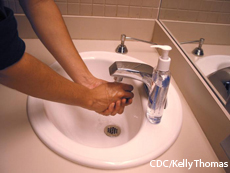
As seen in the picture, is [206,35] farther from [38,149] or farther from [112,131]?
[38,149]

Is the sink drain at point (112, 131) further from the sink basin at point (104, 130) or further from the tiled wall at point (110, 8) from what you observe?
the tiled wall at point (110, 8)

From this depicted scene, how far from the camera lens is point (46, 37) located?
0.68 meters

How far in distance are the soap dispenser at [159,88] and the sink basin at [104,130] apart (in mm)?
25

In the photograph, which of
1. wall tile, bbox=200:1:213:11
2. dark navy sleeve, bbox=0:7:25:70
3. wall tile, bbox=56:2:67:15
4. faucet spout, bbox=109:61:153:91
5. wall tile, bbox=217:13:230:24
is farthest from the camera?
wall tile, bbox=56:2:67:15

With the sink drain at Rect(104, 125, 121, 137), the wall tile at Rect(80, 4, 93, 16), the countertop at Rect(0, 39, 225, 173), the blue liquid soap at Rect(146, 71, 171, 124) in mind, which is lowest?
the sink drain at Rect(104, 125, 121, 137)

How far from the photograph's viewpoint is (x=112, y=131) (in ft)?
2.43

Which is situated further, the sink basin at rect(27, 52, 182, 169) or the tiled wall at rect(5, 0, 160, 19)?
the tiled wall at rect(5, 0, 160, 19)

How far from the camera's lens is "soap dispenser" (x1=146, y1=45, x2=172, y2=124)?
46 cm

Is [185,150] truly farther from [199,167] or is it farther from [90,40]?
[90,40]

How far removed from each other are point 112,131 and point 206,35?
0.48 metres

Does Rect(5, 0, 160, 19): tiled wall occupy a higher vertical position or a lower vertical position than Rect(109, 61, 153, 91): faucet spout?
higher

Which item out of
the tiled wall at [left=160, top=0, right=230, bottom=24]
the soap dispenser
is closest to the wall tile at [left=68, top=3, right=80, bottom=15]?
the tiled wall at [left=160, top=0, right=230, bottom=24]

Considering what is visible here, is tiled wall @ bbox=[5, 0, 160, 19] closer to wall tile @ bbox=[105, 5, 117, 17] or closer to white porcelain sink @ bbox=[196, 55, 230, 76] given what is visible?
wall tile @ bbox=[105, 5, 117, 17]

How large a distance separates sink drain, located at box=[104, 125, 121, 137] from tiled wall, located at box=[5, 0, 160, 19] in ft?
1.72
